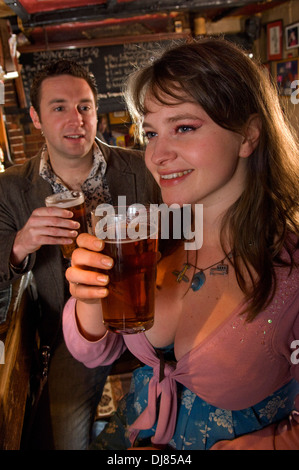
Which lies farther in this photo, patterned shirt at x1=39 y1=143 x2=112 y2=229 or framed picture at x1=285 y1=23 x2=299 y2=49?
framed picture at x1=285 y1=23 x2=299 y2=49

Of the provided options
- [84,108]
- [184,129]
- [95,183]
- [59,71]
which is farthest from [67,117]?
[184,129]

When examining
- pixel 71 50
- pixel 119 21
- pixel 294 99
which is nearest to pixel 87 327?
pixel 71 50

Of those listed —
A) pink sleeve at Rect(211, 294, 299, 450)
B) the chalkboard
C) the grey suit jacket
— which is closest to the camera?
pink sleeve at Rect(211, 294, 299, 450)

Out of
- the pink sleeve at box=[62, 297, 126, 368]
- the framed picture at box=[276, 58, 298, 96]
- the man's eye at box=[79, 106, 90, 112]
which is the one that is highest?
the framed picture at box=[276, 58, 298, 96]

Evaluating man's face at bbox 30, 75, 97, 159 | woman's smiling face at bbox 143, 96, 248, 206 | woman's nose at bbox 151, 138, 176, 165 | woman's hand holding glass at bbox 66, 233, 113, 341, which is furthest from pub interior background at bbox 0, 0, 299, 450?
woman's nose at bbox 151, 138, 176, 165

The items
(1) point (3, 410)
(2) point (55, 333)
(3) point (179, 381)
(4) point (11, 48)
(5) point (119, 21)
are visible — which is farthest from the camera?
(5) point (119, 21)

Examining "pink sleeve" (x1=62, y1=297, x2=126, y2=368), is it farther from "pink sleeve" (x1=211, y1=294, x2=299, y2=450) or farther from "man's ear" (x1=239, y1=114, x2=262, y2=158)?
"man's ear" (x1=239, y1=114, x2=262, y2=158)

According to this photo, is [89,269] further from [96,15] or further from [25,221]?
[96,15]

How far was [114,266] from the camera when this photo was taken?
3.13 ft

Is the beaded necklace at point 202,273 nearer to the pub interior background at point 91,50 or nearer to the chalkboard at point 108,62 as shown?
the pub interior background at point 91,50

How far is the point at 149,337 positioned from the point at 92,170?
1520 mm

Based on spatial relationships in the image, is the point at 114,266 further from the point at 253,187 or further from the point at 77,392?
the point at 77,392

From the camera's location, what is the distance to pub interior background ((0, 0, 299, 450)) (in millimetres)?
1641

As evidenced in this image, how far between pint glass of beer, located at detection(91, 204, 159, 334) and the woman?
63 mm
